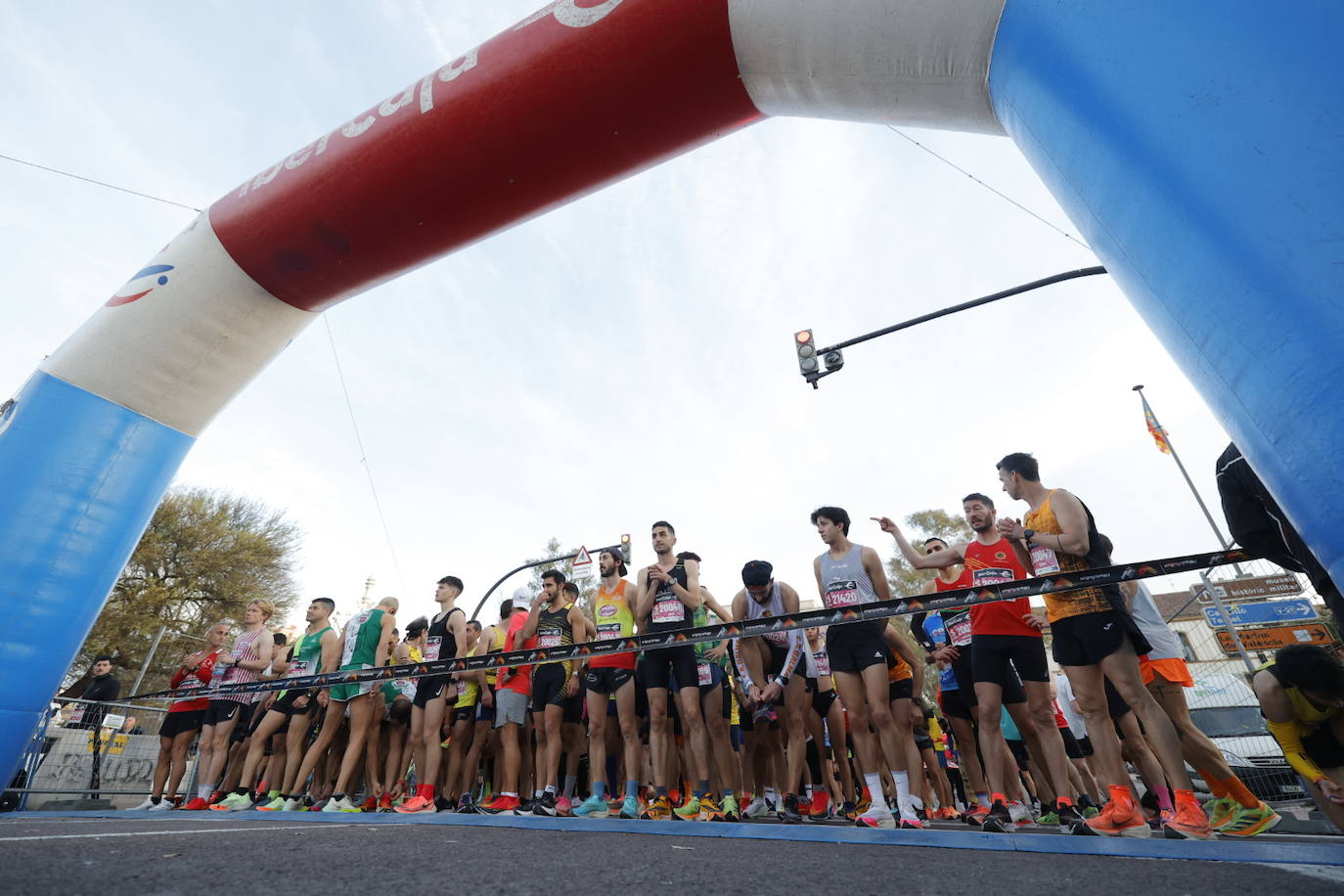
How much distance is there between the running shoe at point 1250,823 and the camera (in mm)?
3059

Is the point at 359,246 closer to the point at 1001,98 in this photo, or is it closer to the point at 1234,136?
the point at 1001,98

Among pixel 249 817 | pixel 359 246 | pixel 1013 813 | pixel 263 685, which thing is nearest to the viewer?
pixel 1013 813

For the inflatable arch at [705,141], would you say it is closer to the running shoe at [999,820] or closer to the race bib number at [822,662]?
the running shoe at [999,820]

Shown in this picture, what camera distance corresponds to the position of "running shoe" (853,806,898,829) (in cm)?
370

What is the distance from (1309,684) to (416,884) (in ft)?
12.2

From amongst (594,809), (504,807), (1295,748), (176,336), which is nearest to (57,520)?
(176,336)

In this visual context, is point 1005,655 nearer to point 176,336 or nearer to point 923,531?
point 176,336

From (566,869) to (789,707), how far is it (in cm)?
288

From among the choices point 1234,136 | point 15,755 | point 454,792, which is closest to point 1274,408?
point 1234,136

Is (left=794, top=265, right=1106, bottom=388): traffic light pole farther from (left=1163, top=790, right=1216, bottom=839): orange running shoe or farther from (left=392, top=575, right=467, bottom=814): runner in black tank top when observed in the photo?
(left=392, top=575, right=467, bottom=814): runner in black tank top

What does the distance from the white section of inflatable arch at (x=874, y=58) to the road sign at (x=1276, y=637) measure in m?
17.6

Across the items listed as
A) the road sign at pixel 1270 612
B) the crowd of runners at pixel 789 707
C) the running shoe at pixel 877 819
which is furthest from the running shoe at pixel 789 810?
the road sign at pixel 1270 612

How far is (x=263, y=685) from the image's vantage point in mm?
5777

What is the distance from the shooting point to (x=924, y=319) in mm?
7473
